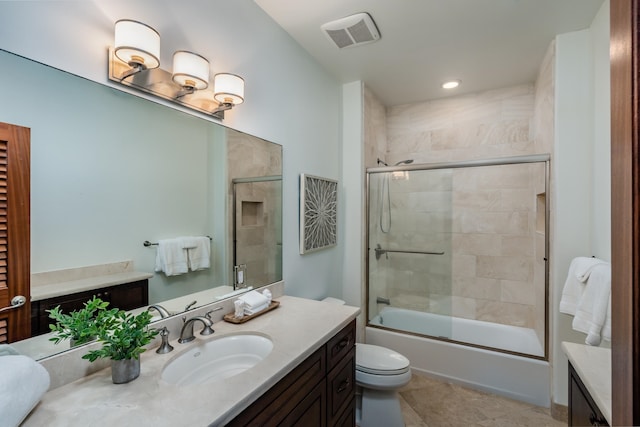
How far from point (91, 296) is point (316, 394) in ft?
3.21

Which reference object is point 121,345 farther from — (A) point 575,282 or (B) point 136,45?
(A) point 575,282

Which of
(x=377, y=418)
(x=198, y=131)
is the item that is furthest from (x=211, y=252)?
(x=377, y=418)

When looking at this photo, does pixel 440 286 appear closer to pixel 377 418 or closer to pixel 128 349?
pixel 377 418

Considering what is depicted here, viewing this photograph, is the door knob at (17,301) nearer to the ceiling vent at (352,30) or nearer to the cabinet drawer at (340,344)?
the cabinet drawer at (340,344)

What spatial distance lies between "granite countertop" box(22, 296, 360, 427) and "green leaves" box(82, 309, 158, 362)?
101mm

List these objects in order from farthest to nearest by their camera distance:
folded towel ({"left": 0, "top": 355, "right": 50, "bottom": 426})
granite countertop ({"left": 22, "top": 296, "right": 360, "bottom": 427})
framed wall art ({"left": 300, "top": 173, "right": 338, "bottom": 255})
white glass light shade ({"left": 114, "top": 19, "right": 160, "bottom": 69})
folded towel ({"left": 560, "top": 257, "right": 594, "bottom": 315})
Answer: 1. framed wall art ({"left": 300, "top": 173, "right": 338, "bottom": 255})
2. folded towel ({"left": 560, "top": 257, "right": 594, "bottom": 315})
3. white glass light shade ({"left": 114, "top": 19, "right": 160, "bottom": 69})
4. granite countertop ({"left": 22, "top": 296, "right": 360, "bottom": 427})
5. folded towel ({"left": 0, "top": 355, "right": 50, "bottom": 426})

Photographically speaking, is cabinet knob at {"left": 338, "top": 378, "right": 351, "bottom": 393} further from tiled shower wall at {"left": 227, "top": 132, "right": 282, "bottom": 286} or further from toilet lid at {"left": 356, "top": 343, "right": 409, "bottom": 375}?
tiled shower wall at {"left": 227, "top": 132, "right": 282, "bottom": 286}

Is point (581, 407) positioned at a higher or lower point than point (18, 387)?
lower

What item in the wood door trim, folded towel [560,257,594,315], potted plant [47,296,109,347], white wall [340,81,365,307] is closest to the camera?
the wood door trim

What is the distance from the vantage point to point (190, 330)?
4.18 ft

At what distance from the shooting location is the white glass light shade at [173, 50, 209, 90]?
4.15ft

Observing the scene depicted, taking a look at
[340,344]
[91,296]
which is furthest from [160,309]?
[340,344]

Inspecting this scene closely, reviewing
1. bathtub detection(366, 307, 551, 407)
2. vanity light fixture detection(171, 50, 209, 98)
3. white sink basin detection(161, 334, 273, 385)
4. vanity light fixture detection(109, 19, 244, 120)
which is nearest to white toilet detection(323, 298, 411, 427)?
bathtub detection(366, 307, 551, 407)

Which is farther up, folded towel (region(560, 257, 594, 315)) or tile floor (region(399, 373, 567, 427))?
folded towel (region(560, 257, 594, 315))
